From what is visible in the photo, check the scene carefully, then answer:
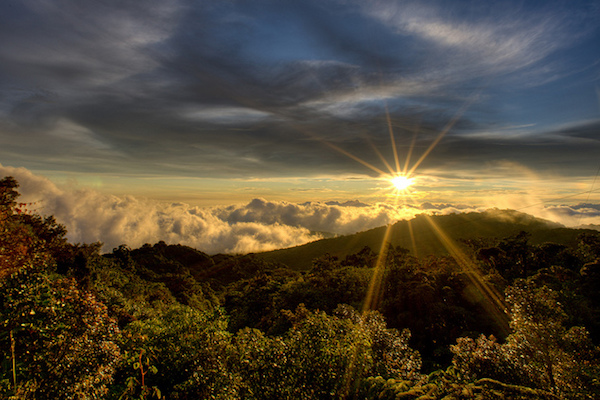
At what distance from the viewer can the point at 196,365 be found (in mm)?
12742

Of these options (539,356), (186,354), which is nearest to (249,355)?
(186,354)

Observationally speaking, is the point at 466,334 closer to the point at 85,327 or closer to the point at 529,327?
the point at 529,327

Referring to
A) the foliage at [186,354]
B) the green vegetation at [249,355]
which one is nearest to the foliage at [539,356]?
the green vegetation at [249,355]

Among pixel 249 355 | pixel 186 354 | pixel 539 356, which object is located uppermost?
pixel 249 355

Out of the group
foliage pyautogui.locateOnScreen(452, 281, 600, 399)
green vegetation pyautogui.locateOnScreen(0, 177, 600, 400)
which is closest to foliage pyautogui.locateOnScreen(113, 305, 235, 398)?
green vegetation pyautogui.locateOnScreen(0, 177, 600, 400)

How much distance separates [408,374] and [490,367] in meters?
4.36

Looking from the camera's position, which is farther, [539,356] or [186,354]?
[186,354]

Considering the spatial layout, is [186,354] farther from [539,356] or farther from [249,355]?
[539,356]

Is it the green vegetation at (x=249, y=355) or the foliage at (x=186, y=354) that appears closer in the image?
the green vegetation at (x=249, y=355)

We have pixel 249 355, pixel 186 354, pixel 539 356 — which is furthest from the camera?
pixel 186 354

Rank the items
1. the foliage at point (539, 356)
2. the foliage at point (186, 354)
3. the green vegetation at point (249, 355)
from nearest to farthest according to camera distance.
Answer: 1. the green vegetation at point (249, 355)
2. the foliage at point (539, 356)
3. the foliage at point (186, 354)

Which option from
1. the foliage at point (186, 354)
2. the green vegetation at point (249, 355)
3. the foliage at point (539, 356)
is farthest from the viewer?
the foliage at point (186, 354)

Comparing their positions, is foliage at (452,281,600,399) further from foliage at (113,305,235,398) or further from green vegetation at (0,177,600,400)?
foliage at (113,305,235,398)

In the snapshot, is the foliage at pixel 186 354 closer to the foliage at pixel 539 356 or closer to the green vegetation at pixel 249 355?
the green vegetation at pixel 249 355
